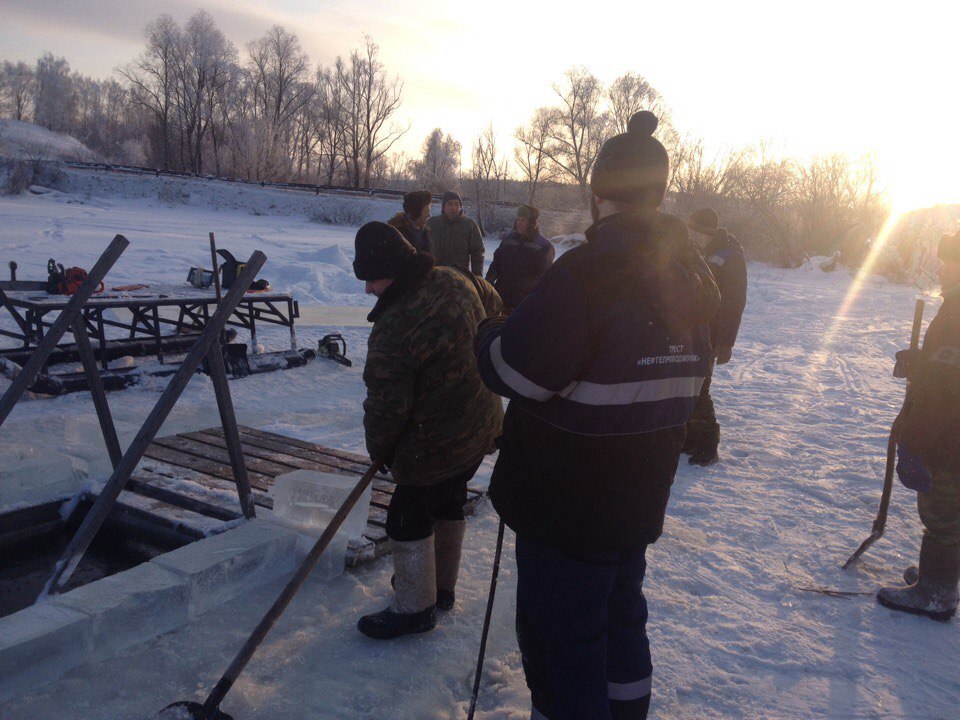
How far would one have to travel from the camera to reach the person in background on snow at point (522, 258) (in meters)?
6.12

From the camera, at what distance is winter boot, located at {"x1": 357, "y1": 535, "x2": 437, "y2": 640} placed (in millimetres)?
2795

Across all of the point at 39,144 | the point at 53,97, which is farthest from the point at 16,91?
the point at 39,144

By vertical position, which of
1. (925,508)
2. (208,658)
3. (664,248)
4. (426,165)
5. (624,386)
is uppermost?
(426,165)

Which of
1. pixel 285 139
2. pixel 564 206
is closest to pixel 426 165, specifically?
pixel 285 139

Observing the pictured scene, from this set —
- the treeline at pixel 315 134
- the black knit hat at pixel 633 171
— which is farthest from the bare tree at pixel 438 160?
the black knit hat at pixel 633 171

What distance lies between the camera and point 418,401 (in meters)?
2.63

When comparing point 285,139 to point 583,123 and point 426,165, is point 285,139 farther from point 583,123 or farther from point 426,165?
point 583,123

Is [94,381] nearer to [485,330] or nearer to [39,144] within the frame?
[485,330]

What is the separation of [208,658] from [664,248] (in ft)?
7.26

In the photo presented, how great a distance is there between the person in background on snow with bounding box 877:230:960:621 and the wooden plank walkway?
7.15 feet

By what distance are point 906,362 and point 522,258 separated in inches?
132

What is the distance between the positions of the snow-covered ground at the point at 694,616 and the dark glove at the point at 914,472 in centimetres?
62

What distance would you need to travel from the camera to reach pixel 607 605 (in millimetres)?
2021

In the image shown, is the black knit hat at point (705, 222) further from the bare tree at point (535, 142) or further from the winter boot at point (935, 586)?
the bare tree at point (535, 142)
